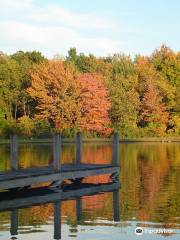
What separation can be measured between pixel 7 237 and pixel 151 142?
50.5 meters

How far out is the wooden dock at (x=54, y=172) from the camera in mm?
19469

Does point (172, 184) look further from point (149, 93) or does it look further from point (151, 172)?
point (149, 93)

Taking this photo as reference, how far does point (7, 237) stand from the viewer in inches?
523

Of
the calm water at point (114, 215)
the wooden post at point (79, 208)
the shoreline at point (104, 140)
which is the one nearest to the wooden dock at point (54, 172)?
the calm water at point (114, 215)

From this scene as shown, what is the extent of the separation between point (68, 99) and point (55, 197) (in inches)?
1845

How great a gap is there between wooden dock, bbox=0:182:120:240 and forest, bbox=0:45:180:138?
136 feet

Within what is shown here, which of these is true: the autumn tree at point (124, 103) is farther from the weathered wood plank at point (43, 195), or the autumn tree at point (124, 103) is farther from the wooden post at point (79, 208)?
the wooden post at point (79, 208)

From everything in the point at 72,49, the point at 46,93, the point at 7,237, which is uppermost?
the point at 72,49

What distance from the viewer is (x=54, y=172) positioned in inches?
842

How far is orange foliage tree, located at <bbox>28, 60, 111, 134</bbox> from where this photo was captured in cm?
6594

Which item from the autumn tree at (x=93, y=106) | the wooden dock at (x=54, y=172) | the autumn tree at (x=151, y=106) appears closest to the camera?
the wooden dock at (x=54, y=172)

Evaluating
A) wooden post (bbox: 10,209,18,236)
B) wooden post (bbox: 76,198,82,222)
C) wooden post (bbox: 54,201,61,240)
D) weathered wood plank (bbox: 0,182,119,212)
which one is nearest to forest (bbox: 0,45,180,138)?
weathered wood plank (bbox: 0,182,119,212)

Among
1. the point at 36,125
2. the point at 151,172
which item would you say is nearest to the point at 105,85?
the point at 36,125

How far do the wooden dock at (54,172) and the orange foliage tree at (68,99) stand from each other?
41016mm
